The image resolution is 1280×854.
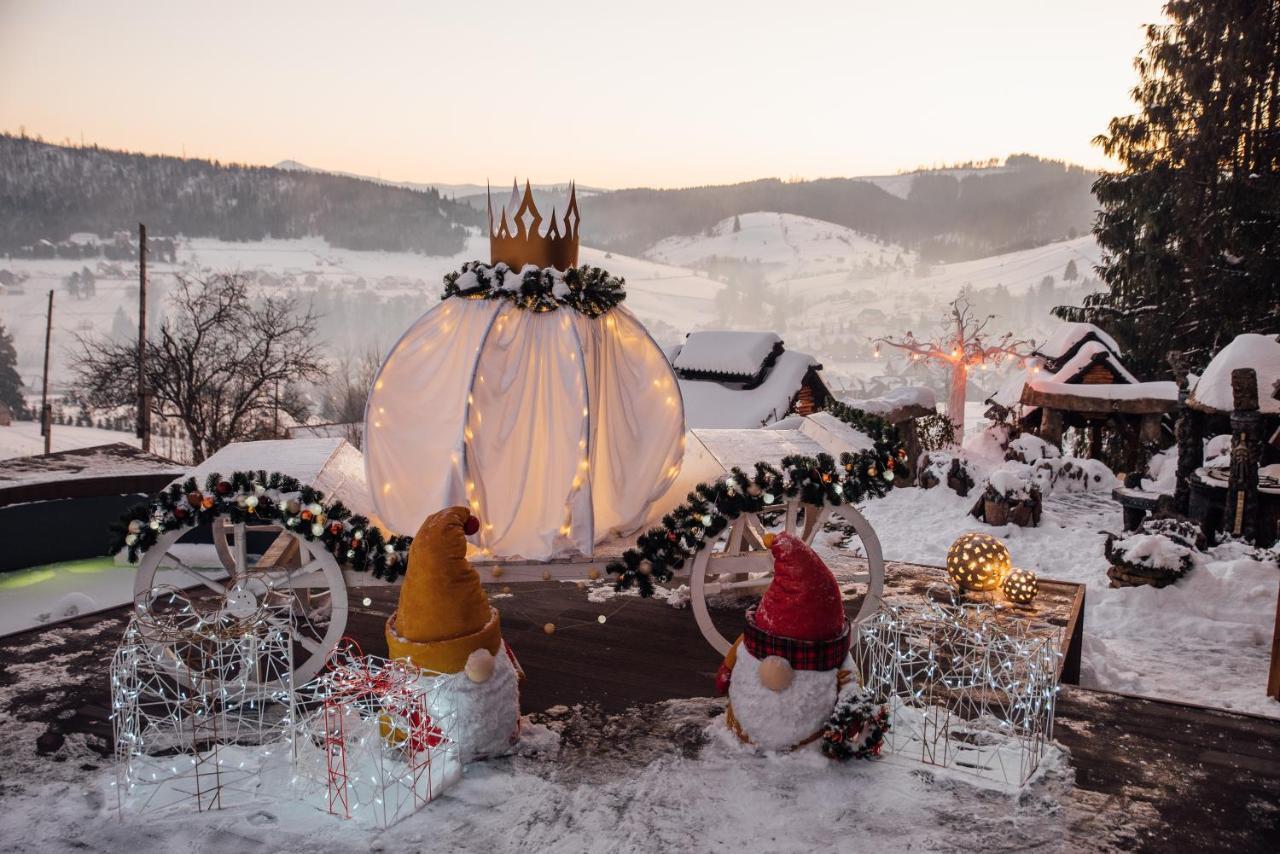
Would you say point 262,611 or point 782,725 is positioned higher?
point 262,611

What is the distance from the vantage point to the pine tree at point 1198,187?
15711 mm

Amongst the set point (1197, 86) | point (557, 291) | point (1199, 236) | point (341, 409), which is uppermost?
point (1197, 86)

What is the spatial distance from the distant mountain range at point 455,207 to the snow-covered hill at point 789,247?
0.51m

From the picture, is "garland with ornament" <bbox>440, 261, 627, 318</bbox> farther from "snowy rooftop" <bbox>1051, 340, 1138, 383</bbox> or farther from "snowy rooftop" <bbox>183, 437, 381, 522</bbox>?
"snowy rooftop" <bbox>1051, 340, 1138, 383</bbox>

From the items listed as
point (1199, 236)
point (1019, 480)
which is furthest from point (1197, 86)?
point (1019, 480)

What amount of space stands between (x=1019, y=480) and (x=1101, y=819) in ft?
30.9

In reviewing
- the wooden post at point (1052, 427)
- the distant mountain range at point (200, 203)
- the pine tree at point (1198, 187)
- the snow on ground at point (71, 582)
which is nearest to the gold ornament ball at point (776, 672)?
the snow on ground at point (71, 582)

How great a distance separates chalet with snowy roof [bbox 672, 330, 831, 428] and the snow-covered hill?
1956cm

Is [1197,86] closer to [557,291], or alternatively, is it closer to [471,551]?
[557,291]

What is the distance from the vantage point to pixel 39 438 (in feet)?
66.5

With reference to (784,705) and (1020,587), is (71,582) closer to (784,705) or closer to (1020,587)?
(784,705)

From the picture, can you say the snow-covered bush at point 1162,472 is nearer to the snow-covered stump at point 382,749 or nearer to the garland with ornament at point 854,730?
the garland with ornament at point 854,730

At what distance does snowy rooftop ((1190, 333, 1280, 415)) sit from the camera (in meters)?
9.66

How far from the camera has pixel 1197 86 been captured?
1661 centimetres
